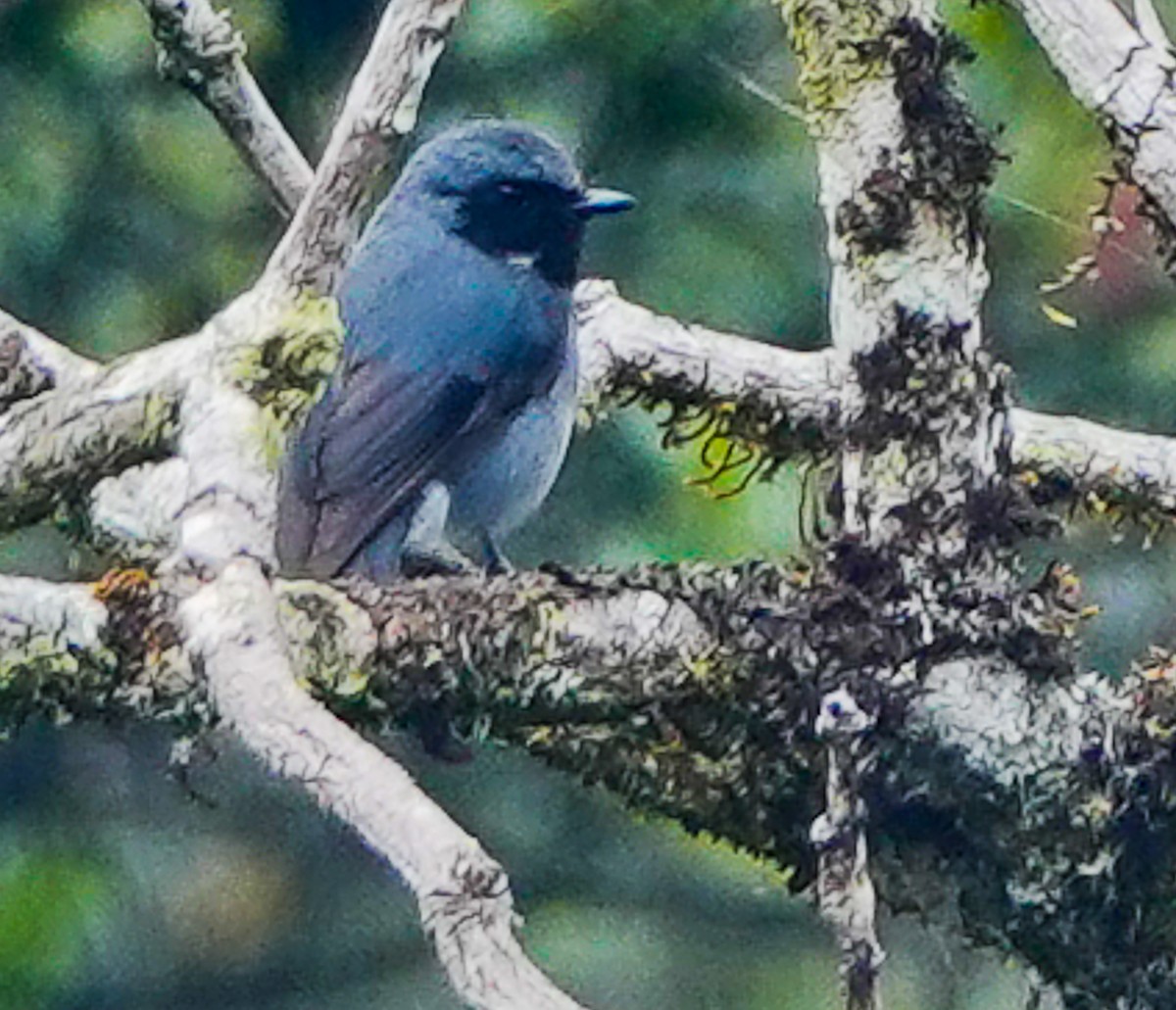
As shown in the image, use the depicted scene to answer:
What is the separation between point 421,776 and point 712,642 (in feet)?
11.7

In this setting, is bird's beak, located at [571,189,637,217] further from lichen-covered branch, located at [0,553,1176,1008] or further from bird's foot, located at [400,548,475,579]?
lichen-covered branch, located at [0,553,1176,1008]

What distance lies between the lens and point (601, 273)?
6.60 meters

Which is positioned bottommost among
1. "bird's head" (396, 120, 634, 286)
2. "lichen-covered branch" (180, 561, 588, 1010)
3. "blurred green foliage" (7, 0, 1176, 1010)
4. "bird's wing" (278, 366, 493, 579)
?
"blurred green foliage" (7, 0, 1176, 1010)

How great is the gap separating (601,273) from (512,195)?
1.42 m

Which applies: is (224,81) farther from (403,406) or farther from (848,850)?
(848,850)

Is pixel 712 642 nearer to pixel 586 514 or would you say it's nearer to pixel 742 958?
pixel 586 514

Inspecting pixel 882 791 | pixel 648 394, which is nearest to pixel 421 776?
pixel 648 394

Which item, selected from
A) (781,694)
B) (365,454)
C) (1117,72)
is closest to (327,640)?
(781,694)

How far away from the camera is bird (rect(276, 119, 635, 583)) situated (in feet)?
14.8

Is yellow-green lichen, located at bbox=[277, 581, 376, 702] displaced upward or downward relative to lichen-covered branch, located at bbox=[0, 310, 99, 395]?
upward

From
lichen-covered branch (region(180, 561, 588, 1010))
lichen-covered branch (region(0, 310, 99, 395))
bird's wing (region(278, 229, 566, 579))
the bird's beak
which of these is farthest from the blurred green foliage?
lichen-covered branch (region(180, 561, 588, 1010))

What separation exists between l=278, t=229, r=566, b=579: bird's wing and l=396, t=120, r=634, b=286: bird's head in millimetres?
180

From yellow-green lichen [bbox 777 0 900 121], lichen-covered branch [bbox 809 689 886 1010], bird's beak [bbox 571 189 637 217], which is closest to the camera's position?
→ lichen-covered branch [bbox 809 689 886 1010]

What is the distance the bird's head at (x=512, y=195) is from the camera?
17.0ft
